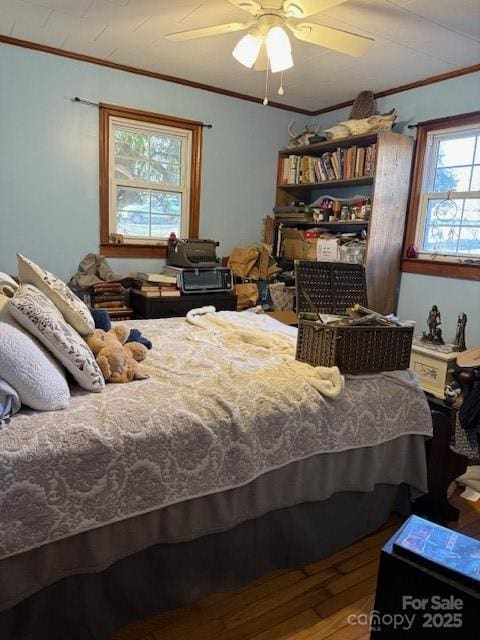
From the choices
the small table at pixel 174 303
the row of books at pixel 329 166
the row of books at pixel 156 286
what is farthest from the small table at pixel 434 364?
the row of books at pixel 156 286

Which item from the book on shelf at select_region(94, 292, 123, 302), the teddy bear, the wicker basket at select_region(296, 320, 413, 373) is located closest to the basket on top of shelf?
the wicker basket at select_region(296, 320, 413, 373)

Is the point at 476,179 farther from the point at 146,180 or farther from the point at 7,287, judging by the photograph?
the point at 7,287

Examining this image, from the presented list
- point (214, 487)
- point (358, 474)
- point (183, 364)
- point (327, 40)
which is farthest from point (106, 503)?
point (327, 40)

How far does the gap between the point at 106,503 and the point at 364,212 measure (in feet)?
9.88

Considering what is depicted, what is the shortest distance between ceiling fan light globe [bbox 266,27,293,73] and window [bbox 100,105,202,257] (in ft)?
5.45

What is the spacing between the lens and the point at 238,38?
2.79 metres

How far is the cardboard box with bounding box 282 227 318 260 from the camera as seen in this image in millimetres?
3928

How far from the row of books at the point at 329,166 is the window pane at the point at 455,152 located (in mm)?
514

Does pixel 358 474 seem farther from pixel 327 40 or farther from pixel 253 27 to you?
pixel 253 27

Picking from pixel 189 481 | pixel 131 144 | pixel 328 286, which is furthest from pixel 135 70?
pixel 189 481

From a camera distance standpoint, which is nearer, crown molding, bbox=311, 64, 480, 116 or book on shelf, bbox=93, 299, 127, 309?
crown molding, bbox=311, 64, 480, 116

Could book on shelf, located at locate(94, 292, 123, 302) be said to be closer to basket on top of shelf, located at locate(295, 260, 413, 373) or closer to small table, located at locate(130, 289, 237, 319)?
small table, located at locate(130, 289, 237, 319)

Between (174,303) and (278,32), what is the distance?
1.96 metres

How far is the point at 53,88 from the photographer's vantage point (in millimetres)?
3184
